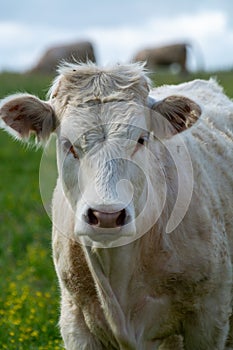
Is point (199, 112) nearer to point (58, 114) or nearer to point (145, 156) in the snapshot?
point (145, 156)

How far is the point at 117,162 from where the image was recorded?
4.76 metres

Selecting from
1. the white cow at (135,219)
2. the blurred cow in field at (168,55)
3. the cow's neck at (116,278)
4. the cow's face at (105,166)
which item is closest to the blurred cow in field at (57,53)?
the blurred cow in field at (168,55)

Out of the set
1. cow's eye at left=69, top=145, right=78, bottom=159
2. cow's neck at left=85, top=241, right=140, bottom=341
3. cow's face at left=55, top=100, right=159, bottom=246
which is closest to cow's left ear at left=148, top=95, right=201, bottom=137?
cow's face at left=55, top=100, right=159, bottom=246

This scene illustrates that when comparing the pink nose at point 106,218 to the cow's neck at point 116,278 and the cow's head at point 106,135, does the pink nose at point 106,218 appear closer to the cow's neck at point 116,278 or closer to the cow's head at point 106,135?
the cow's head at point 106,135

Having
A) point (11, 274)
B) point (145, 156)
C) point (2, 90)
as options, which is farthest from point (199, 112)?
point (2, 90)

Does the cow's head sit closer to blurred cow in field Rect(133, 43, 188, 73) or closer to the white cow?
the white cow

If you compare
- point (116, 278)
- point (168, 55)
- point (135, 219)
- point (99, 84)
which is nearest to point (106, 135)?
point (99, 84)

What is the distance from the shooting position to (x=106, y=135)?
4855mm

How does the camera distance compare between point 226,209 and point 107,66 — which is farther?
point 226,209

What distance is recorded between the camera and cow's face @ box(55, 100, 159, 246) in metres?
4.56

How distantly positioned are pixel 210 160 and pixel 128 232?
1.61 meters

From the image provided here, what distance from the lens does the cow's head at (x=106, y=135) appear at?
4621 mm

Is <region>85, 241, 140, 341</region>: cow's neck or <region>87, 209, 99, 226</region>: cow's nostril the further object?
<region>85, 241, 140, 341</region>: cow's neck

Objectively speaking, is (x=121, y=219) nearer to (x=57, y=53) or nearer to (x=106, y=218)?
(x=106, y=218)
